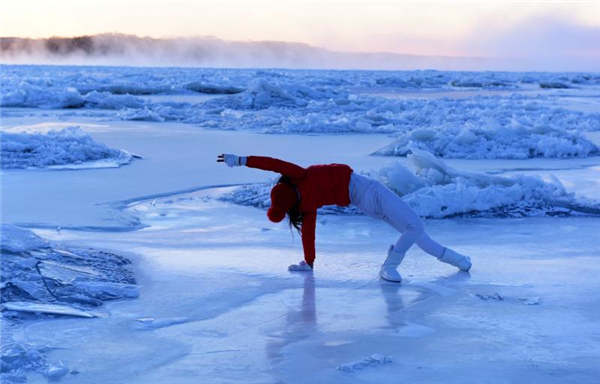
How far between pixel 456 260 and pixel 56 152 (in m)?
6.61

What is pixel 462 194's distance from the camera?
621 cm

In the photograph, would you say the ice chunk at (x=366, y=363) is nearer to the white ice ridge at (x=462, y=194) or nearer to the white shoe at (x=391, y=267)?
the white shoe at (x=391, y=267)

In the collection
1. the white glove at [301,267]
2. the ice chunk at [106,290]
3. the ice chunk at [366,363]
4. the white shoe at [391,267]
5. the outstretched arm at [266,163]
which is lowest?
the ice chunk at [106,290]

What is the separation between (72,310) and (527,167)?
7465 mm

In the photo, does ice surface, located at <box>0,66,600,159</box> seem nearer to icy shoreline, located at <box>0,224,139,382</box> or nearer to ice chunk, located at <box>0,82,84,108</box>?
ice chunk, located at <box>0,82,84,108</box>

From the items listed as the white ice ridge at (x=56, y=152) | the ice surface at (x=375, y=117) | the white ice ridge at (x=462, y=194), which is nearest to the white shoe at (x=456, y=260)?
the white ice ridge at (x=462, y=194)

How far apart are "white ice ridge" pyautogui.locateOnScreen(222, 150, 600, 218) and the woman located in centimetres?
180

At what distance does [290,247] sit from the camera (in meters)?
5.05

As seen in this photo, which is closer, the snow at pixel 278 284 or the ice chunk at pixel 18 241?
the snow at pixel 278 284

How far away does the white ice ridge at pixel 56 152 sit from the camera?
9.20 m

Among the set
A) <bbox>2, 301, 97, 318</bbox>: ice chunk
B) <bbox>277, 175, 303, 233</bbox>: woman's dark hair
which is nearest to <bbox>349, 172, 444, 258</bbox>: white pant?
<bbox>277, 175, 303, 233</bbox>: woman's dark hair

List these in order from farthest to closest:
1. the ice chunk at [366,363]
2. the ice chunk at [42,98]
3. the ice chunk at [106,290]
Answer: the ice chunk at [42,98] → the ice chunk at [106,290] → the ice chunk at [366,363]

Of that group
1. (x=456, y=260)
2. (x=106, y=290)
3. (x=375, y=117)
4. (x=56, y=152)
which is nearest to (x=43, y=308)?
(x=106, y=290)

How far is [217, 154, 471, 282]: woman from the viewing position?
409 cm
